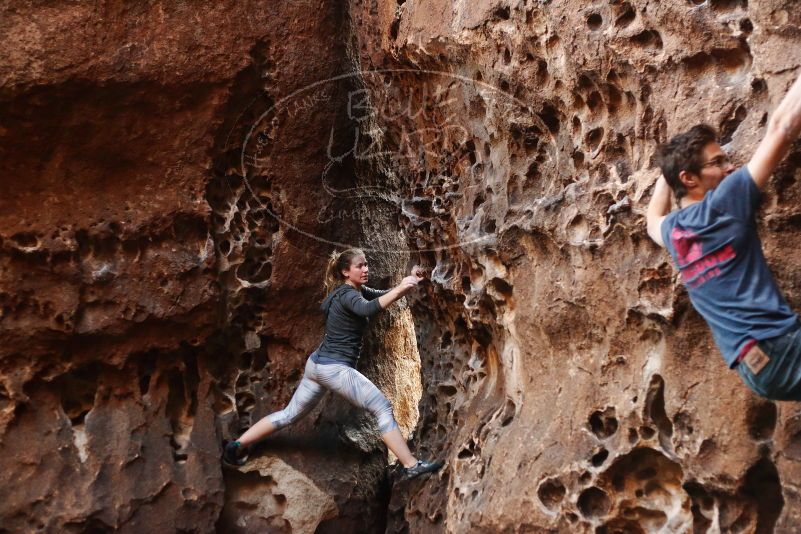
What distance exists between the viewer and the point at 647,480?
3.71 meters

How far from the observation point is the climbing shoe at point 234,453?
505 centimetres

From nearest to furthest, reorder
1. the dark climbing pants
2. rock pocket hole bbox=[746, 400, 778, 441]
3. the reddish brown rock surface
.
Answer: the dark climbing pants → rock pocket hole bbox=[746, 400, 778, 441] → the reddish brown rock surface

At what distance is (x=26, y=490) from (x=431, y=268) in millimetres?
2219

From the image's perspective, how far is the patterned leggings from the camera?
A: 481 centimetres

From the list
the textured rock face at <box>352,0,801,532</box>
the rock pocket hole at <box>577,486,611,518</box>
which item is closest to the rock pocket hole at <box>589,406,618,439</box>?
the textured rock face at <box>352,0,801,532</box>

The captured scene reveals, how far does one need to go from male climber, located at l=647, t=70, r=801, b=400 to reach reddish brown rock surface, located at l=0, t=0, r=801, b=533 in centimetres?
42

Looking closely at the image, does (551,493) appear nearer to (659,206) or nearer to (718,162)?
(659,206)

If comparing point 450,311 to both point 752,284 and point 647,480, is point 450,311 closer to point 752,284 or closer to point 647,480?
point 647,480

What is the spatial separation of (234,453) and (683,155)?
2968mm

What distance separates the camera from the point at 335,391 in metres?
4.96

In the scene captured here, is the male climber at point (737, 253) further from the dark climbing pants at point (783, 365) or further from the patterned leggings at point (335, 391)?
the patterned leggings at point (335, 391)

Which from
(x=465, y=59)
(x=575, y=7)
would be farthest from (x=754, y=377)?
(x=465, y=59)

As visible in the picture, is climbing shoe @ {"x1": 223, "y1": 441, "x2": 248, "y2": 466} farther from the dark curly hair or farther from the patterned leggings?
the dark curly hair

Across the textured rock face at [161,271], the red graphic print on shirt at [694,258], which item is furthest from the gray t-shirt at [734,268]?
the textured rock face at [161,271]
